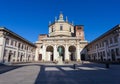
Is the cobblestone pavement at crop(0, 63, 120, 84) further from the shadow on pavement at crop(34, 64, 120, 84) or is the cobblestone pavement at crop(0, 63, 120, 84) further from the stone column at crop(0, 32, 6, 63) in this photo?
the stone column at crop(0, 32, 6, 63)

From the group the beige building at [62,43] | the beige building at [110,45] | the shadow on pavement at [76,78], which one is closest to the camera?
the shadow on pavement at [76,78]

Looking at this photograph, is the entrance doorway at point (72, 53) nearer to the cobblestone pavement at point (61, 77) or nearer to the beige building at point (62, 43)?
the beige building at point (62, 43)

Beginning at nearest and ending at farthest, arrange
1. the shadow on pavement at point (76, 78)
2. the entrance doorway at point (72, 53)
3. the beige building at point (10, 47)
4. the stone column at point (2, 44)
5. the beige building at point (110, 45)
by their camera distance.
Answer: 1. the shadow on pavement at point (76, 78)
2. the stone column at point (2, 44)
3. the beige building at point (110, 45)
4. the beige building at point (10, 47)
5. the entrance doorway at point (72, 53)

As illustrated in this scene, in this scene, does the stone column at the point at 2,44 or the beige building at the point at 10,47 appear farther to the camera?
the beige building at the point at 10,47

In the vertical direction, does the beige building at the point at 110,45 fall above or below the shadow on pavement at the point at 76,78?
above

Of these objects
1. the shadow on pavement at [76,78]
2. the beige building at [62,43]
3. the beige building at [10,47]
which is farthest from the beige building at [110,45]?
the beige building at [10,47]

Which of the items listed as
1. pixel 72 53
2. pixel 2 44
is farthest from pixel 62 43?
pixel 2 44

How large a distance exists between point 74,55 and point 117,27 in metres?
29.5

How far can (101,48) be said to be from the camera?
36.3 m

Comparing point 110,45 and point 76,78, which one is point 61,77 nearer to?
point 76,78

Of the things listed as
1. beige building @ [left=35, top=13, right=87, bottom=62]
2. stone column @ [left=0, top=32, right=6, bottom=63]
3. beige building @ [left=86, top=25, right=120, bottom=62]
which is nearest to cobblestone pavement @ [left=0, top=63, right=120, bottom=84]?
stone column @ [left=0, top=32, right=6, bottom=63]

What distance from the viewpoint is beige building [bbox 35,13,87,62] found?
162 feet

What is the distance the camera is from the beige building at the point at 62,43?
49.3 m

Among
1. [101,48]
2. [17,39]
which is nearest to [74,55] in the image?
[101,48]
